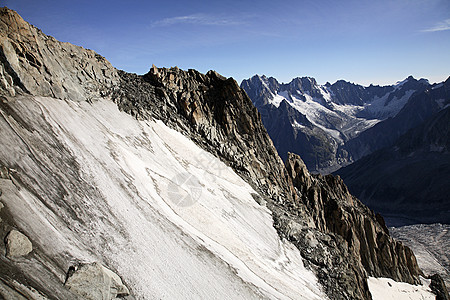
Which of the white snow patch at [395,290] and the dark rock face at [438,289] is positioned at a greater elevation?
the dark rock face at [438,289]

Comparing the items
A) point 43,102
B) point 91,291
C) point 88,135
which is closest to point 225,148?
point 88,135

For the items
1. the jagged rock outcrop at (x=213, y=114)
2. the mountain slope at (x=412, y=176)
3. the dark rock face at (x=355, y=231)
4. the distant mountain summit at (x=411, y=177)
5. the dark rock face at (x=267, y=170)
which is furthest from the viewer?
the mountain slope at (x=412, y=176)

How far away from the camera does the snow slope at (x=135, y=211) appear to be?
645 inches

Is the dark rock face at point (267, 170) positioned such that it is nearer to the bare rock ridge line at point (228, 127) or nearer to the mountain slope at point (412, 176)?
the bare rock ridge line at point (228, 127)

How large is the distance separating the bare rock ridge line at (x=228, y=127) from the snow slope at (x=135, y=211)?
2.04m

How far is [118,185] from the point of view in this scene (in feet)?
73.9

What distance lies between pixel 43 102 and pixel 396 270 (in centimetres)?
6001

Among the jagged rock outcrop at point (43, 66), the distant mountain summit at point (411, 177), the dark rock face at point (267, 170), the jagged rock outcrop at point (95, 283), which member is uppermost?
the distant mountain summit at point (411, 177)

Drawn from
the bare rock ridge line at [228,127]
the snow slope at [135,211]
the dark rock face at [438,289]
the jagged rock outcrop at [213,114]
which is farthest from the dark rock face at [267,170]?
the dark rock face at [438,289]

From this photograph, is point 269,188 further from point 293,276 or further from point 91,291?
point 91,291

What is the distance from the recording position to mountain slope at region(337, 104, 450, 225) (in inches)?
5105

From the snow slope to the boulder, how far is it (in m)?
0.64

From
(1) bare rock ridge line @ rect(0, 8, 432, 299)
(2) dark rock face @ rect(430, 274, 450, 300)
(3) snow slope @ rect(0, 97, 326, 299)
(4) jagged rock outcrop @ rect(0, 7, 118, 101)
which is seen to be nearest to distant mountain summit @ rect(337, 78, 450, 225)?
(2) dark rock face @ rect(430, 274, 450, 300)

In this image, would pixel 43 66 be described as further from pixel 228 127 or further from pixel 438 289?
pixel 438 289
